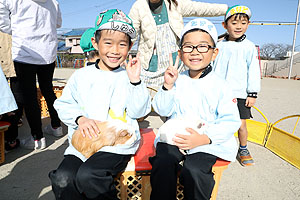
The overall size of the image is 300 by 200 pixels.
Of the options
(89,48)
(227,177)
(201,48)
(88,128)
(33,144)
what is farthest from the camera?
(33,144)

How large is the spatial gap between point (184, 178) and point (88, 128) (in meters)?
0.75

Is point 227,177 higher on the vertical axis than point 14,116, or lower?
lower

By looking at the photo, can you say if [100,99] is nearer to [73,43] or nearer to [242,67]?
[242,67]

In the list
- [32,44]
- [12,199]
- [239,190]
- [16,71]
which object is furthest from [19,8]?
[239,190]

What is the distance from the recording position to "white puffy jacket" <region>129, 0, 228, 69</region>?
2408 mm

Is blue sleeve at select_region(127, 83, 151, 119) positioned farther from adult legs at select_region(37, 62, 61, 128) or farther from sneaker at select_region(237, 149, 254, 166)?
adult legs at select_region(37, 62, 61, 128)

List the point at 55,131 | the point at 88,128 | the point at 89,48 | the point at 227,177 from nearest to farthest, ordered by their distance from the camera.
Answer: the point at 88,128 < the point at 227,177 < the point at 89,48 < the point at 55,131

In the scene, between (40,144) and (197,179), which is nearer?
(197,179)

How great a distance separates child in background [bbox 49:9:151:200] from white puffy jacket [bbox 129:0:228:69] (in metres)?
0.87

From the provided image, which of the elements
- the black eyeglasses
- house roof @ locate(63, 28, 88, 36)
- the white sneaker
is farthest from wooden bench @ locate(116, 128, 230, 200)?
house roof @ locate(63, 28, 88, 36)

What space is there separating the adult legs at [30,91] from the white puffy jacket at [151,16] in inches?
51.7

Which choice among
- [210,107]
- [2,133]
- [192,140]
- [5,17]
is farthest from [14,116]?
[210,107]

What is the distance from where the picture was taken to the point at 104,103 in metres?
1.57

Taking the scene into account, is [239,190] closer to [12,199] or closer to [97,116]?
[97,116]
